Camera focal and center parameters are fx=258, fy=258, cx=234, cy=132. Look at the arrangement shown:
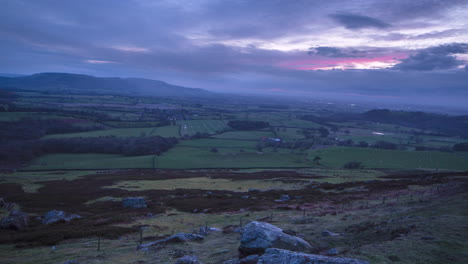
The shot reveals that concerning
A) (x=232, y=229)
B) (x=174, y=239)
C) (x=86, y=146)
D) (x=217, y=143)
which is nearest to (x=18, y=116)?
(x=86, y=146)

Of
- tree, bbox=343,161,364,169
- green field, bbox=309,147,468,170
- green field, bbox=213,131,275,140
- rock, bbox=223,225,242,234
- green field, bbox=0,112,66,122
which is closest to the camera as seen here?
rock, bbox=223,225,242,234

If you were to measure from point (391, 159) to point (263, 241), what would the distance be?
95652 millimetres

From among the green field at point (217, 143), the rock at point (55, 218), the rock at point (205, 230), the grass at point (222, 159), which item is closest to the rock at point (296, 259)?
the rock at point (205, 230)

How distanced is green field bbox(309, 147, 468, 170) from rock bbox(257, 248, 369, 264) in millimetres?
82634

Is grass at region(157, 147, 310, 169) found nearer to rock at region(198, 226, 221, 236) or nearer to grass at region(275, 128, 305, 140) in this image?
grass at region(275, 128, 305, 140)

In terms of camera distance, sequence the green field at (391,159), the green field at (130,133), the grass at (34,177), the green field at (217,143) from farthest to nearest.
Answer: the green field at (130,133)
the green field at (217,143)
the green field at (391,159)
the grass at (34,177)

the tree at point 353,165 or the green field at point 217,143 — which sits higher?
the green field at point 217,143

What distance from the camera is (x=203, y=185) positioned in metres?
55.2

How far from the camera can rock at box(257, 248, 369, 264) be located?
9.65 metres

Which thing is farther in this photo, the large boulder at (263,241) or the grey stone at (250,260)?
the large boulder at (263,241)

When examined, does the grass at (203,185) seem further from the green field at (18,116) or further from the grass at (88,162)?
the green field at (18,116)

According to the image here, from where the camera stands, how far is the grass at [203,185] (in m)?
51.3

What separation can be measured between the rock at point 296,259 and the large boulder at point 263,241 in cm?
251

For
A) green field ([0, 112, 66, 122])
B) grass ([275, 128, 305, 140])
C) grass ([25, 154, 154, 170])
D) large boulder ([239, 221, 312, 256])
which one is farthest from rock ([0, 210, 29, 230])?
green field ([0, 112, 66, 122])
